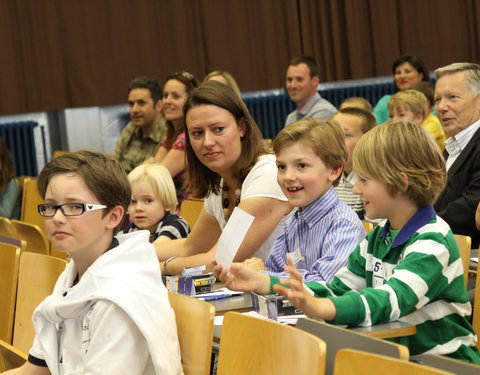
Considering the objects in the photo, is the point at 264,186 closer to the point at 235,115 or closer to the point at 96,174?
the point at 235,115

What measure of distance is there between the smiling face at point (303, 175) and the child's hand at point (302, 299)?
789 mm

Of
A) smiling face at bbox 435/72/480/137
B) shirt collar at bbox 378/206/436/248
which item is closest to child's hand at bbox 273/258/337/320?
shirt collar at bbox 378/206/436/248

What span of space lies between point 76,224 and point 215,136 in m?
1.08

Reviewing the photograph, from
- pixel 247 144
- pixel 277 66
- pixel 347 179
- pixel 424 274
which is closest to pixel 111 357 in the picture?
pixel 424 274

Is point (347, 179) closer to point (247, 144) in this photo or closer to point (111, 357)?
point (247, 144)

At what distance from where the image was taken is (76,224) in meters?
2.25

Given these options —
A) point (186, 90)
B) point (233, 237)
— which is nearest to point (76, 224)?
point (233, 237)

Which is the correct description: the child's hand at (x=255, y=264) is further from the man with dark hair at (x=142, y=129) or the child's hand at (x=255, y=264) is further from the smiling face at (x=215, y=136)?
the man with dark hair at (x=142, y=129)

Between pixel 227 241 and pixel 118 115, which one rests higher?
pixel 118 115

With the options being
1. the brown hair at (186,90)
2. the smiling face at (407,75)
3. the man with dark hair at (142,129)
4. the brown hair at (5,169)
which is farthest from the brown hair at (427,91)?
the brown hair at (5,169)

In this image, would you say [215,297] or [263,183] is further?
[263,183]

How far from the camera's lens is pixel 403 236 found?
2215mm

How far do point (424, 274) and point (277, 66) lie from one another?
7.22 meters

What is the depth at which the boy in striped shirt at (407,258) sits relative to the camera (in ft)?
6.79
